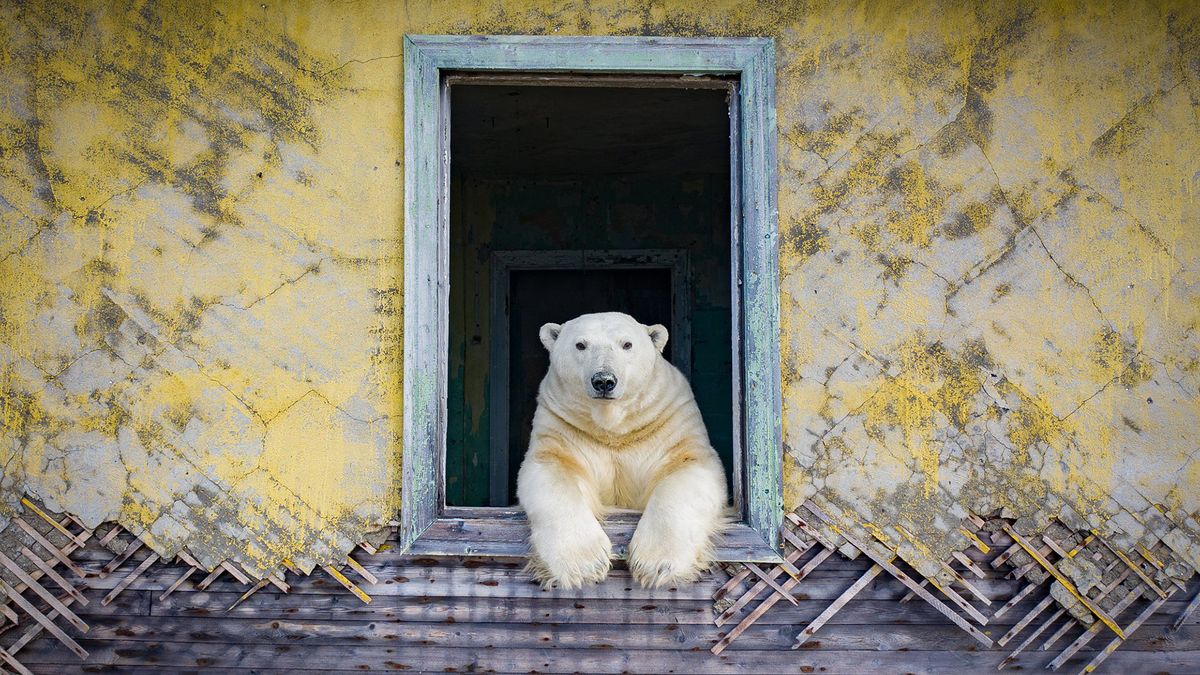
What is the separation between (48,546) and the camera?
3104 millimetres

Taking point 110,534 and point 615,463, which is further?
point 615,463

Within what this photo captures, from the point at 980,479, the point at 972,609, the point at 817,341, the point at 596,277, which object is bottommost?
the point at 972,609

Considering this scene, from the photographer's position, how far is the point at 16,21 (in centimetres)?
323

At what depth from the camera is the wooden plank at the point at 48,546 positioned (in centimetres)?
311

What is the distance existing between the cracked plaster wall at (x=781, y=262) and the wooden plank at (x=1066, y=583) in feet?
0.26

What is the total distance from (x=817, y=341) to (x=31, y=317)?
2587mm

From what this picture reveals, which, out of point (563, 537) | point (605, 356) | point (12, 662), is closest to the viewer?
point (563, 537)

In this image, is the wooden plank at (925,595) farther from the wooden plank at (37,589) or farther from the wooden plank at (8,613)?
the wooden plank at (8,613)

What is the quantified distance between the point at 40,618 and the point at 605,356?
79.2 inches

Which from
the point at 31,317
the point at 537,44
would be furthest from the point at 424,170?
the point at 31,317

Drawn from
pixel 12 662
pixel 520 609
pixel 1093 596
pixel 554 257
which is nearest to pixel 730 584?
pixel 520 609

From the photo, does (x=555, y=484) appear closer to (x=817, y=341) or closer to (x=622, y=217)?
(x=817, y=341)

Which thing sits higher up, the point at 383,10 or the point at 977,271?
the point at 383,10

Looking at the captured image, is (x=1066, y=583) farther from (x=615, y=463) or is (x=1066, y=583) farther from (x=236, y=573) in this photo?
(x=236, y=573)
